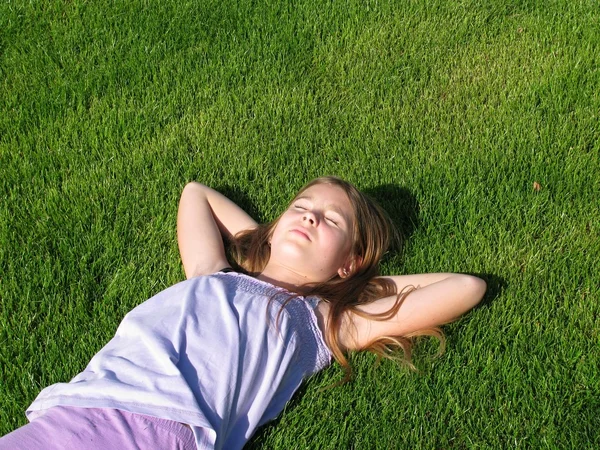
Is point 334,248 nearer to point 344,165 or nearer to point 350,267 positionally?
point 350,267

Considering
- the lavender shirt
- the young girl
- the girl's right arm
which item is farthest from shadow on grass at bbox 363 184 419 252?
the lavender shirt

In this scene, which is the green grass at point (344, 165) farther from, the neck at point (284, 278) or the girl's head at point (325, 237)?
the neck at point (284, 278)

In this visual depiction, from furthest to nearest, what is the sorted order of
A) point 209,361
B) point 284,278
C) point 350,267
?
1. point 350,267
2. point 284,278
3. point 209,361

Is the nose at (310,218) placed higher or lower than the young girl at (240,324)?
higher

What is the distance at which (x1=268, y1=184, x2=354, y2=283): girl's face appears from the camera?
10.3 feet

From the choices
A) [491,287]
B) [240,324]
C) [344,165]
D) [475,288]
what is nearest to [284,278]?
[240,324]

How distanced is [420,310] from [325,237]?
524 mm

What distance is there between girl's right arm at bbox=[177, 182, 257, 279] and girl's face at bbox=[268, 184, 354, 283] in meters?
0.31

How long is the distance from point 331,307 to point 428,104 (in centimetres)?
189

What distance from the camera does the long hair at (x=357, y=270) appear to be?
122 inches

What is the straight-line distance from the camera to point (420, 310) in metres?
3.12

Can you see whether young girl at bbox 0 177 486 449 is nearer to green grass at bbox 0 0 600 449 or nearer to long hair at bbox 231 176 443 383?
long hair at bbox 231 176 443 383

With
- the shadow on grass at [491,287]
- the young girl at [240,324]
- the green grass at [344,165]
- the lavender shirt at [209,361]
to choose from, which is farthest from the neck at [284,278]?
the shadow on grass at [491,287]

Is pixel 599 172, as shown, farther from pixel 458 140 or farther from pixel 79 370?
pixel 79 370
